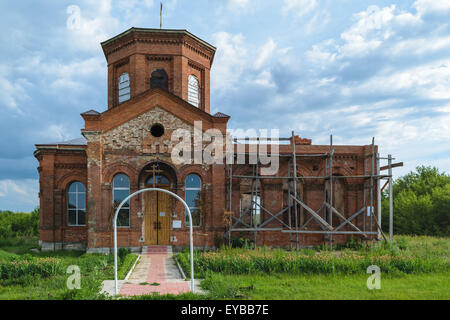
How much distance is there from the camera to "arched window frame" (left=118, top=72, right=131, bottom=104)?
2120cm

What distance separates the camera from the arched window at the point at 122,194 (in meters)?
Answer: 17.1

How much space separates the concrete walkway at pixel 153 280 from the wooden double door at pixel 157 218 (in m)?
1.58

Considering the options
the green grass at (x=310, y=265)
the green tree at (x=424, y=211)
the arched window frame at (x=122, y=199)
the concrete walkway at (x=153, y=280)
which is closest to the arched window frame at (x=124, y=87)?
the arched window frame at (x=122, y=199)

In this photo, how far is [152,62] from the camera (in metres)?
20.9

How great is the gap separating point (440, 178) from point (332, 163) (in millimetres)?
17681

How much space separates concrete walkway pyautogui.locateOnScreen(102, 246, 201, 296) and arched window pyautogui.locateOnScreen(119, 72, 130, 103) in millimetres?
10293

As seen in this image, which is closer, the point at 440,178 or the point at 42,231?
the point at 42,231

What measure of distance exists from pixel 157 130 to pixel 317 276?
10.6 m

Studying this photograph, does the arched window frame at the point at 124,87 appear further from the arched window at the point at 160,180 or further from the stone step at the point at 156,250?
the stone step at the point at 156,250

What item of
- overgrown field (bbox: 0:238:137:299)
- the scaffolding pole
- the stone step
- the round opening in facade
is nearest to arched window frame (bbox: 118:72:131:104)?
the round opening in facade

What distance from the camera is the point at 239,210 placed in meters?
18.3
